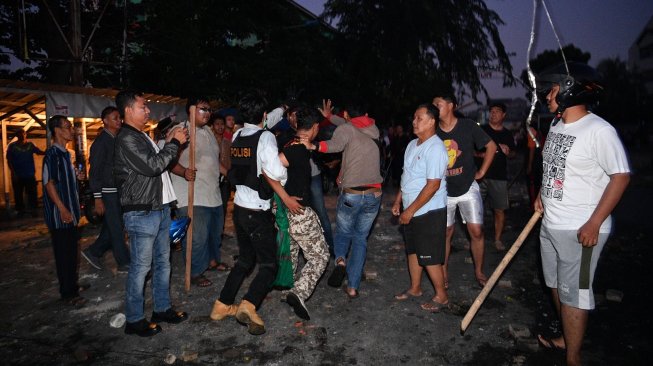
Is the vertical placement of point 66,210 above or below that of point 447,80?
below

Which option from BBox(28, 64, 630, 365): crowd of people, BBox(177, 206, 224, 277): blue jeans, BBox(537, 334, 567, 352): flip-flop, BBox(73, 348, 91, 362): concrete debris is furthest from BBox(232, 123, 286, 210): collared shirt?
BBox(537, 334, 567, 352): flip-flop

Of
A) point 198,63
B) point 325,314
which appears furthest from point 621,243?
point 198,63

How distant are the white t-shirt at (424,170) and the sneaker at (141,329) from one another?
278cm

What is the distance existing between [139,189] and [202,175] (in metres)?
1.31

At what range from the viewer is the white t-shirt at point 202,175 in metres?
4.82

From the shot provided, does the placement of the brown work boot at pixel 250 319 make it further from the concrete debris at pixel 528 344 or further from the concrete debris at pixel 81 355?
the concrete debris at pixel 528 344

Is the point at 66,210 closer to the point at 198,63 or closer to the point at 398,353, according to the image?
the point at 398,353

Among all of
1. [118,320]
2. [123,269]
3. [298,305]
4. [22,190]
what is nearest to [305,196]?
[298,305]

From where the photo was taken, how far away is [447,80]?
A: 15531mm

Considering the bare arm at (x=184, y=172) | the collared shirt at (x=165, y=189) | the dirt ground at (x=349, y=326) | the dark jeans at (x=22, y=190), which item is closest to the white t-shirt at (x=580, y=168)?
the dirt ground at (x=349, y=326)

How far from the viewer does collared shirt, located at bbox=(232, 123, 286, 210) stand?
148 inches

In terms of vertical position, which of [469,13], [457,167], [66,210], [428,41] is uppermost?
[469,13]

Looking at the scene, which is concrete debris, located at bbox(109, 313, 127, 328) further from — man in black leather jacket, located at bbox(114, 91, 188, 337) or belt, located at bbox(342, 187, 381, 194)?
belt, located at bbox(342, 187, 381, 194)

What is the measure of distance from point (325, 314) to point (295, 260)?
70 centimetres
